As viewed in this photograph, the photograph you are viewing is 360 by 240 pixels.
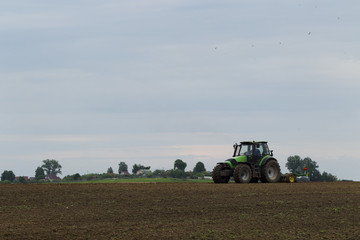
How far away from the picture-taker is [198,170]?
119875mm

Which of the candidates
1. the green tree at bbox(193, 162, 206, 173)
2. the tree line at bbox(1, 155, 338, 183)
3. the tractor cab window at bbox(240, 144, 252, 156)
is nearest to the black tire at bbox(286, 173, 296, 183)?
the tractor cab window at bbox(240, 144, 252, 156)

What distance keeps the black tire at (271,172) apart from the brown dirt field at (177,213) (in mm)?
4546

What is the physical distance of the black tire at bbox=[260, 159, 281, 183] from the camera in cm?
3266

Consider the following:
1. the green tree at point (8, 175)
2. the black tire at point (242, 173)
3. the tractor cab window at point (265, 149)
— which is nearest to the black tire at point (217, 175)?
the black tire at point (242, 173)

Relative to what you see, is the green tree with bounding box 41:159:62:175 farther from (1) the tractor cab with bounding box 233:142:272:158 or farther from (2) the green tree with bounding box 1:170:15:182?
(1) the tractor cab with bounding box 233:142:272:158

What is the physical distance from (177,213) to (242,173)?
42.8 ft

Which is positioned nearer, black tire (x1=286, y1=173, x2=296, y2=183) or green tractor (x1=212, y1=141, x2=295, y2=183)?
green tractor (x1=212, y1=141, x2=295, y2=183)

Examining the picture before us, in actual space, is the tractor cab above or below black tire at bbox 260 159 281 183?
above

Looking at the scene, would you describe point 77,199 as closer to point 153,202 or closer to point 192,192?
point 153,202

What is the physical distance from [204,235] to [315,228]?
3852 millimetres

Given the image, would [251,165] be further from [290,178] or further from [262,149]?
[290,178]

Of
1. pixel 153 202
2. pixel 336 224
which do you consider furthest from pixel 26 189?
pixel 336 224

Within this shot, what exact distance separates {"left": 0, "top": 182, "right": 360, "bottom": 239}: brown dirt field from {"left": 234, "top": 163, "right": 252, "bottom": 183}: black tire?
3.38 meters

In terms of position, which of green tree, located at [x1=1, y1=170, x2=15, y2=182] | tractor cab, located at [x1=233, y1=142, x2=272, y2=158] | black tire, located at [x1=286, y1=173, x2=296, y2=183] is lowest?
black tire, located at [x1=286, y1=173, x2=296, y2=183]
